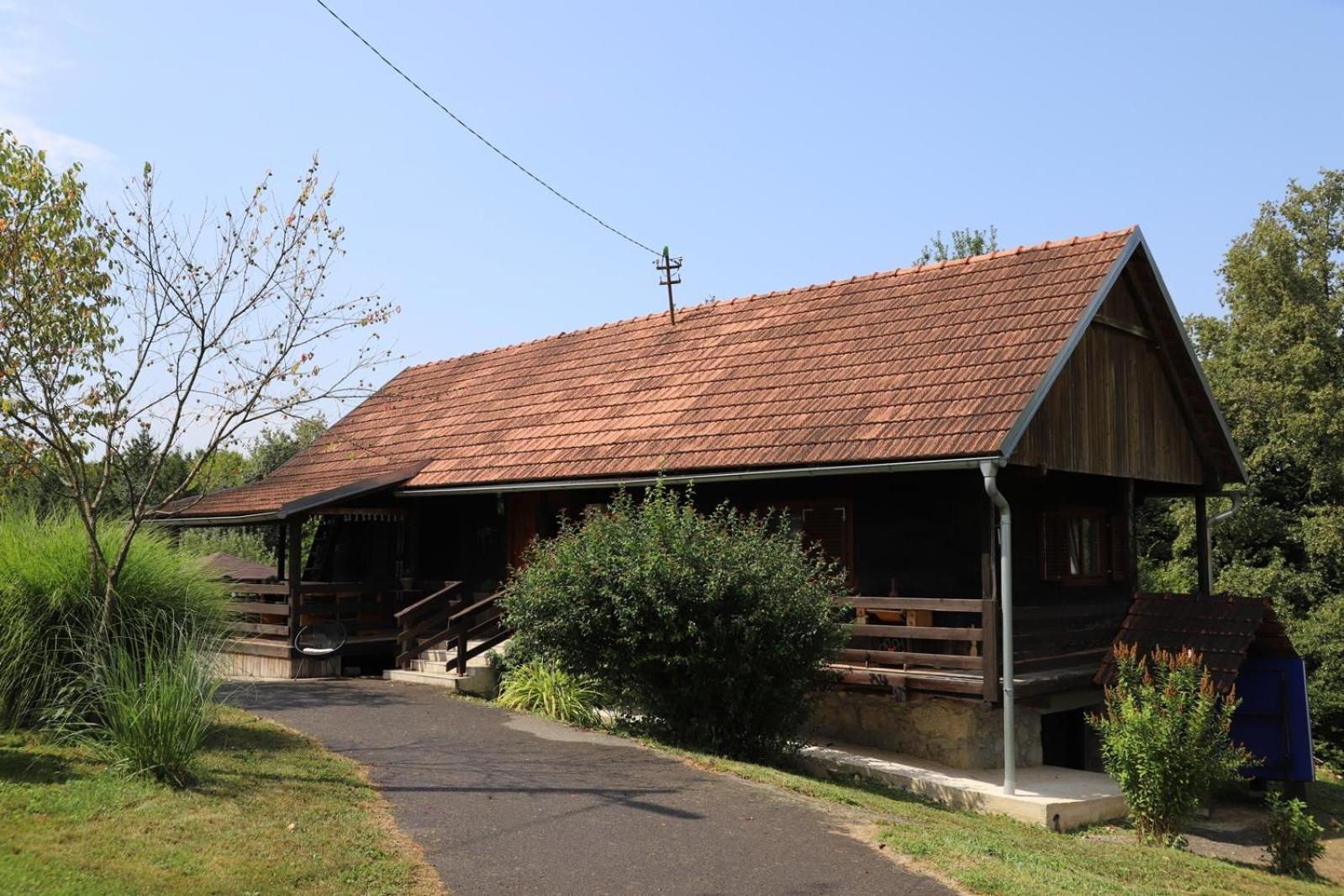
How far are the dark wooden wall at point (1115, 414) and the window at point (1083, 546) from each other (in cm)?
97

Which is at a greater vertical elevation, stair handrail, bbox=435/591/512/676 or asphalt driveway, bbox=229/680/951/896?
stair handrail, bbox=435/591/512/676

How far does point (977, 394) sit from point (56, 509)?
9.59 meters

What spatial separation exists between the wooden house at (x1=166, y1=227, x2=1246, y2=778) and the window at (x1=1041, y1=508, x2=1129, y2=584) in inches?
1.9

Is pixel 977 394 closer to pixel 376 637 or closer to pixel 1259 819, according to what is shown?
pixel 1259 819

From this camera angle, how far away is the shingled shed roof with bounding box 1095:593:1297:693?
13.0 metres

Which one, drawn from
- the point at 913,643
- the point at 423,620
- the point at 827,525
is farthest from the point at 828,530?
the point at 423,620

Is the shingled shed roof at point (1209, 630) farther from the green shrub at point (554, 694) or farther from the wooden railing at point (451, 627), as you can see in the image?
the wooden railing at point (451, 627)

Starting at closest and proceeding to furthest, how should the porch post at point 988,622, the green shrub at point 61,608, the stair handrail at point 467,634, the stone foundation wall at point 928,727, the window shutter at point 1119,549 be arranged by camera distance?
1. the green shrub at point 61,608
2. the porch post at point 988,622
3. the stone foundation wall at point 928,727
4. the stair handrail at point 467,634
5. the window shutter at point 1119,549

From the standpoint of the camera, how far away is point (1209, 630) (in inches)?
529

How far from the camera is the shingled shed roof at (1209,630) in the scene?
13.0 meters

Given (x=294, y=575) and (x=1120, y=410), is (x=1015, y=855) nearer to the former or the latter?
(x=1120, y=410)

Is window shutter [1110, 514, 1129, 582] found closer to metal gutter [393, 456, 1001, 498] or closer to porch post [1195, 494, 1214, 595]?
porch post [1195, 494, 1214, 595]

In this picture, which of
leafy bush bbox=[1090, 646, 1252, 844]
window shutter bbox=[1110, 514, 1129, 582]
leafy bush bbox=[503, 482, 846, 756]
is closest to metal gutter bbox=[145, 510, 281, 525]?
leafy bush bbox=[503, 482, 846, 756]

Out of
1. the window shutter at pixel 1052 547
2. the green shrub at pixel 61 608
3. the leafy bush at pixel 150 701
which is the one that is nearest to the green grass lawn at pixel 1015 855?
the leafy bush at pixel 150 701
